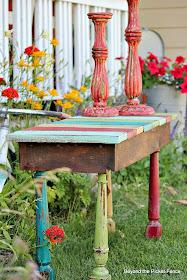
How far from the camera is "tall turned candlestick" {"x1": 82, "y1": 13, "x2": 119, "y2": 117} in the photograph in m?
3.02

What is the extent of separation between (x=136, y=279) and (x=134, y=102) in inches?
42.7

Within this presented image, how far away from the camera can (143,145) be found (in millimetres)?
2928

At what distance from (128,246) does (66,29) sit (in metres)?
2.40

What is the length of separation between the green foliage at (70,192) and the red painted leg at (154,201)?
1.59ft

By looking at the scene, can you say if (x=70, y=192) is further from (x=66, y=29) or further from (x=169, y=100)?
(x=169, y=100)

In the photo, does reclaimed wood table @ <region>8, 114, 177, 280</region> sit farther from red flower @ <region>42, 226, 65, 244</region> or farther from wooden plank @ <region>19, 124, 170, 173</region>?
red flower @ <region>42, 226, 65, 244</region>

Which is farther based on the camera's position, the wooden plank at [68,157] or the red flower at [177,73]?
the red flower at [177,73]

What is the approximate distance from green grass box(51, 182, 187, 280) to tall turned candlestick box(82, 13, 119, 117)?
0.88 m

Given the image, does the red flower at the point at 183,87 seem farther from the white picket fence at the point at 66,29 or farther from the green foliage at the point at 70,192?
the green foliage at the point at 70,192

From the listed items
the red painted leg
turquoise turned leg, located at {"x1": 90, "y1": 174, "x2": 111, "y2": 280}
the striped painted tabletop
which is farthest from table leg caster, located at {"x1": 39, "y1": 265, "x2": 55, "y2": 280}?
the red painted leg

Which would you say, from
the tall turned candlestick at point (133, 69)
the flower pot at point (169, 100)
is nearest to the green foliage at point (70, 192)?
the tall turned candlestick at point (133, 69)

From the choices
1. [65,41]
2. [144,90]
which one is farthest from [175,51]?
[65,41]

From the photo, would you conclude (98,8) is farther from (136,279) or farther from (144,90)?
(136,279)

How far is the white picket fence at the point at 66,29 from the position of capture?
4.44 m
